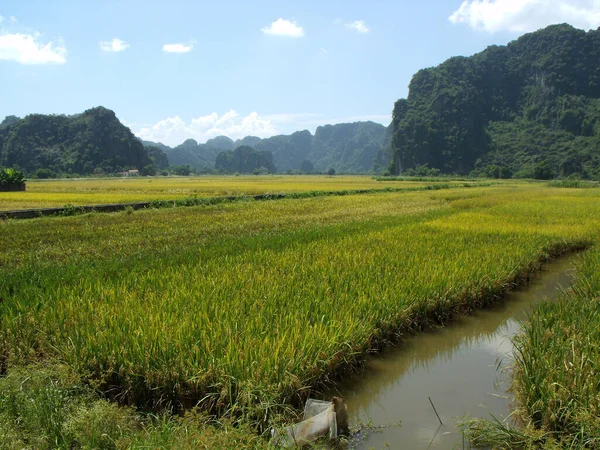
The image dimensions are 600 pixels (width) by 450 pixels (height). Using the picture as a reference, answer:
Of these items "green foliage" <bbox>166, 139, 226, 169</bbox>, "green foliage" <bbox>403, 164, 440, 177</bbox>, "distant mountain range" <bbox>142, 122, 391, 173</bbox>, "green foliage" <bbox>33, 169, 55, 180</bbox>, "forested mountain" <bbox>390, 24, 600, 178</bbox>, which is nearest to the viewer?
"green foliage" <bbox>33, 169, 55, 180</bbox>

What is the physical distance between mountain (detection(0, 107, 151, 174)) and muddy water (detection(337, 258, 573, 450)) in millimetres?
70435

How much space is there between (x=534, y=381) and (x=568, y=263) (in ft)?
17.7

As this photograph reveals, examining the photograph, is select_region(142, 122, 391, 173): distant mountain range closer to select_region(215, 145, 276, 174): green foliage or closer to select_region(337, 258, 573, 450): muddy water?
select_region(215, 145, 276, 174): green foliage

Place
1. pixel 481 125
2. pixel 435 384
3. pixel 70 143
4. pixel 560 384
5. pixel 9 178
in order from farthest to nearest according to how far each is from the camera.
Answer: pixel 481 125
pixel 70 143
pixel 9 178
pixel 435 384
pixel 560 384

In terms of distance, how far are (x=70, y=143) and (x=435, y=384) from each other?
7711 cm

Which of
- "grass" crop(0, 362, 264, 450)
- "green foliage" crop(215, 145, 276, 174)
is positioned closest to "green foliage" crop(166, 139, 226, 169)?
"green foliage" crop(215, 145, 276, 174)

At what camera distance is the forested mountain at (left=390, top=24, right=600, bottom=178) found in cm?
6550

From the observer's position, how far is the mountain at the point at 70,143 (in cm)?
6366

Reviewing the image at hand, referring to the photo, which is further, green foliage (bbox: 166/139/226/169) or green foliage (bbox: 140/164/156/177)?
green foliage (bbox: 166/139/226/169)

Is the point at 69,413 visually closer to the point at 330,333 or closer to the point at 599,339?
the point at 330,333

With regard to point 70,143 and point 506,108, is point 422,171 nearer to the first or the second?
point 506,108

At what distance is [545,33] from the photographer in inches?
3250

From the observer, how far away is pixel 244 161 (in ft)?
412

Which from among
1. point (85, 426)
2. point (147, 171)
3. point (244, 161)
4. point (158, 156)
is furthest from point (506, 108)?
point (85, 426)
